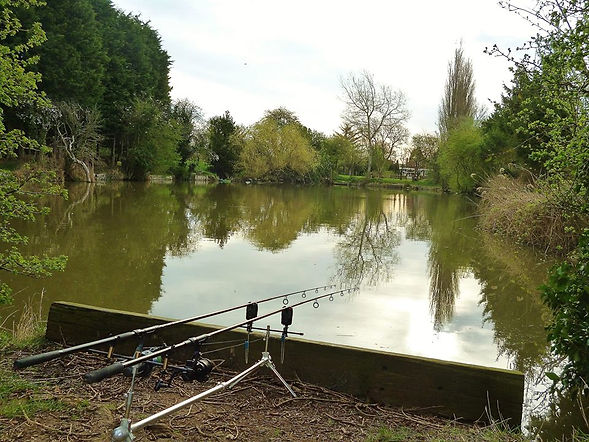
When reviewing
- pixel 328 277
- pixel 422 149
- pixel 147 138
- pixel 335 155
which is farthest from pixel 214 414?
pixel 422 149

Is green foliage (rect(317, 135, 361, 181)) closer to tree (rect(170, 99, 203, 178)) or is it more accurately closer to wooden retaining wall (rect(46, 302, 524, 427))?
Result: tree (rect(170, 99, 203, 178))

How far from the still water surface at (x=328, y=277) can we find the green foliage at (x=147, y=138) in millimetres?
20360

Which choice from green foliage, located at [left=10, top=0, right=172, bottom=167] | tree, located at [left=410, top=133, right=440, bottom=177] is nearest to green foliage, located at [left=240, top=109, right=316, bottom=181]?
green foliage, located at [left=10, top=0, right=172, bottom=167]

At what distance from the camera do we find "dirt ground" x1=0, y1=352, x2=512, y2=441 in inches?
93.7

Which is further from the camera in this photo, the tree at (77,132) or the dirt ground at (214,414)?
the tree at (77,132)

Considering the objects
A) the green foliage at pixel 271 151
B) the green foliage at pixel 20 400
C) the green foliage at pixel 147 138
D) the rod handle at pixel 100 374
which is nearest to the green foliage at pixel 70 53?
the green foliage at pixel 147 138

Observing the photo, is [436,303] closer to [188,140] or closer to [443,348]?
[443,348]

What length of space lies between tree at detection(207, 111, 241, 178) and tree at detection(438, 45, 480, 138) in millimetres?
19994

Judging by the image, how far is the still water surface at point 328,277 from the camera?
16.8ft

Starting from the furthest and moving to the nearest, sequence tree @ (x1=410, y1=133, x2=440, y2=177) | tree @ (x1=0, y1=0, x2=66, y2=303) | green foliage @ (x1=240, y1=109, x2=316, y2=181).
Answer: tree @ (x1=410, y1=133, x2=440, y2=177), green foliage @ (x1=240, y1=109, x2=316, y2=181), tree @ (x1=0, y1=0, x2=66, y2=303)

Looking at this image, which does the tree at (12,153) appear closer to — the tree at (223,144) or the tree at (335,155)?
the tree at (223,144)

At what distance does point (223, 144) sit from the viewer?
46938 millimetres

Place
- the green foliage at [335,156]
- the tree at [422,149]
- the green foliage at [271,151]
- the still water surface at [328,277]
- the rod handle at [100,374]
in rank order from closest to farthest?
the rod handle at [100,374] < the still water surface at [328,277] < the green foliage at [271,151] < the green foliage at [335,156] < the tree at [422,149]

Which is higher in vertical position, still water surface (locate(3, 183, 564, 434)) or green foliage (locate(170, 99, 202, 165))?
green foliage (locate(170, 99, 202, 165))
